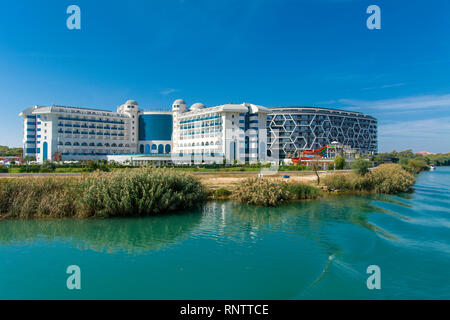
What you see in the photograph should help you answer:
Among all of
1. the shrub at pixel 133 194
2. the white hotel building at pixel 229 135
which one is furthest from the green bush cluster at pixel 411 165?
the shrub at pixel 133 194

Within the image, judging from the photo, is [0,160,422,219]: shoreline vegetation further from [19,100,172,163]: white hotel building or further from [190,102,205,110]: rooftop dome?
[190,102,205,110]: rooftop dome

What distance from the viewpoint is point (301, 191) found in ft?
89.4

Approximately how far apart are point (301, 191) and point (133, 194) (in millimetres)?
17018

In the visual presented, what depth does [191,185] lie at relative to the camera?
22.0m

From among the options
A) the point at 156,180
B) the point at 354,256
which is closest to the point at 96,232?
the point at 156,180

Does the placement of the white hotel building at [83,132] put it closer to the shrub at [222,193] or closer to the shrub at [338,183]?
the shrub at [222,193]

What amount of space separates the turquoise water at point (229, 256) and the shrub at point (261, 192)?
3599 mm

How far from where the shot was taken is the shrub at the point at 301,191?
87.4 ft

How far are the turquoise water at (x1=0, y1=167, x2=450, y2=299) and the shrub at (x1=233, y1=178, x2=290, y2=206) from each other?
3.60 metres

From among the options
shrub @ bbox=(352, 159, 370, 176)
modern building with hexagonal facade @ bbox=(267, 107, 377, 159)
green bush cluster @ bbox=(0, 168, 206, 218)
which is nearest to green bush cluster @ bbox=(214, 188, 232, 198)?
green bush cluster @ bbox=(0, 168, 206, 218)

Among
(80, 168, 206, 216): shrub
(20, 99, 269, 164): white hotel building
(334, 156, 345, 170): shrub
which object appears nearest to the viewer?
(80, 168, 206, 216): shrub

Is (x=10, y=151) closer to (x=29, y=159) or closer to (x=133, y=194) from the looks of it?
(x=29, y=159)

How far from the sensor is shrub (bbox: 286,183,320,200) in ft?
87.4
